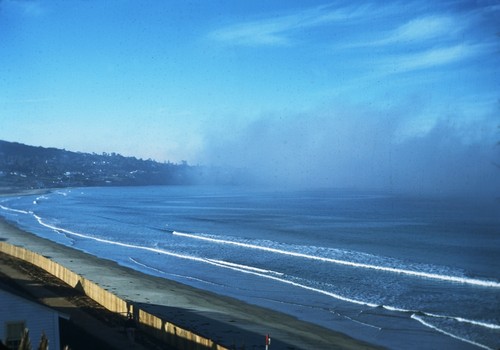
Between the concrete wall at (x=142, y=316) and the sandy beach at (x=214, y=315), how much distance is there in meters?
2.26

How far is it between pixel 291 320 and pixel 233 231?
35821mm

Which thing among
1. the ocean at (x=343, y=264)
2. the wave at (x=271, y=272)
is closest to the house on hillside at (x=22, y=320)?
the ocean at (x=343, y=264)

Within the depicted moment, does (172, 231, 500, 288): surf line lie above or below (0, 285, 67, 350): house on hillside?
below

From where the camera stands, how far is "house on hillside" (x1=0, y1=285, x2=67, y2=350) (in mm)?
14859

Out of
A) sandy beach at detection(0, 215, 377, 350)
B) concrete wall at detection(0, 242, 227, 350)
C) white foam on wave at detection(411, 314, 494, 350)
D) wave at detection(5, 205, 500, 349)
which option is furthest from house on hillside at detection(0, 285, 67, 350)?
wave at detection(5, 205, 500, 349)

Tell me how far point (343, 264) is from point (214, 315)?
15.5 meters

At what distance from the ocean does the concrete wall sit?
775 centimetres

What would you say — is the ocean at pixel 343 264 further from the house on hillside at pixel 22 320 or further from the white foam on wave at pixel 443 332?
the house on hillside at pixel 22 320

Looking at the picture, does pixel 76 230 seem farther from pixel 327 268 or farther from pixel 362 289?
pixel 362 289

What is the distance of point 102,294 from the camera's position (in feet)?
80.3

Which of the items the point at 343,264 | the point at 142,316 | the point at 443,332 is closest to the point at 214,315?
the point at 142,316

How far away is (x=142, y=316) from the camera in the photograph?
21.0m

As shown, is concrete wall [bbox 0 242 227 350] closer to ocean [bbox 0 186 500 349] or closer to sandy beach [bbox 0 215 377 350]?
sandy beach [bbox 0 215 377 350]

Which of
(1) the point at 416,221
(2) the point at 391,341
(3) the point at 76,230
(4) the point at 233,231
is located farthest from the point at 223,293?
(1) the point at 416,221
